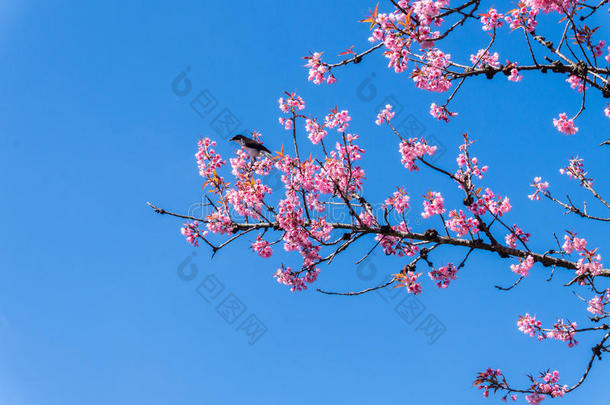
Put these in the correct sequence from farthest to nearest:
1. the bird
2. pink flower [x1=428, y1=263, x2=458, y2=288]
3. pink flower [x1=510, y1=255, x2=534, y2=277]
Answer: the bird → pink flower [x1=428, y1=263, x2=458, y2=288] → pink flower [x1=510, y1=255, x2=534, y2=277]

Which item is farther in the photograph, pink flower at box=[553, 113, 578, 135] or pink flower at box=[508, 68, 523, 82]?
pink flower at box=[553, 113, 578, 135]

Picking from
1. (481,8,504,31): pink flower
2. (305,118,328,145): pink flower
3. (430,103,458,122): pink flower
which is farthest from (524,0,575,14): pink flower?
(305,118,328,145): pink flower

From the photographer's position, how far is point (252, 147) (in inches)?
309

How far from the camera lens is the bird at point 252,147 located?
25.4 ft

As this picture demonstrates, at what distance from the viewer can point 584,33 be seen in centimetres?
530

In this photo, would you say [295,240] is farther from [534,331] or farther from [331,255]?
[534,331]

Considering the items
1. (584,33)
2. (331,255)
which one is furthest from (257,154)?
(584,33)

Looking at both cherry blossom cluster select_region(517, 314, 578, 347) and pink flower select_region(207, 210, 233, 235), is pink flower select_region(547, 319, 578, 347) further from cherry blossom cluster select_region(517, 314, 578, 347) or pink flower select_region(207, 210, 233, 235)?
pink flower select_region(207, 210, 233, 235)

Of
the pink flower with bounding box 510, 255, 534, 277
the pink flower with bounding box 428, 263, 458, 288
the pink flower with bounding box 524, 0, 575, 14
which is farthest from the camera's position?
the pink flower with bounding box 428, 263, 458, 288

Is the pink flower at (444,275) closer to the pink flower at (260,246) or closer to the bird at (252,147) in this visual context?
the pink flower at (260,246)

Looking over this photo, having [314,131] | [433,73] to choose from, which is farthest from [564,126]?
[314,131]

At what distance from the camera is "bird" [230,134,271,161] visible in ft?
25.4

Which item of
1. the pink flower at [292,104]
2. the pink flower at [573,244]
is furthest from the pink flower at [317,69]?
the pink flower at [573,244]

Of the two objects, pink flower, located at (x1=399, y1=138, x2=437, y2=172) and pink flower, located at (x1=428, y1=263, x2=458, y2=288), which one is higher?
pink flower, located at (x1=399, y1=138, x2=437, y2=172)
